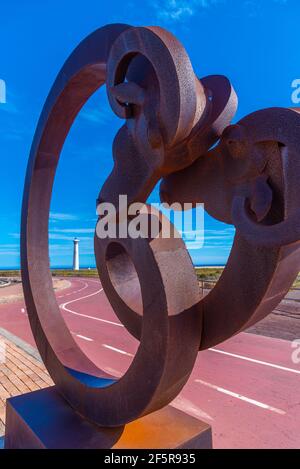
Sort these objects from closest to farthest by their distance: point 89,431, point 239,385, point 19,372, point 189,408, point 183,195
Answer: point 183,195, point 89,431, point 189,408, point 239,385, point 19,372

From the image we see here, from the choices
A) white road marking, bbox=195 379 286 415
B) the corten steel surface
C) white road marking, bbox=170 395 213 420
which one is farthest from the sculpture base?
white road marking, bbox=195 379 286 415

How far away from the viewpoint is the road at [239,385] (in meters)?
4.31

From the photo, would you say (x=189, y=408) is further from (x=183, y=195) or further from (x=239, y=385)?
(x=183, y=195)

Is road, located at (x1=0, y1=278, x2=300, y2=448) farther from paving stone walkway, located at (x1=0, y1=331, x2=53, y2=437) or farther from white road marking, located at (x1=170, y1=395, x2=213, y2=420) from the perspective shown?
paving stone walkway, located at (x1=0, y1=331, x2=53, y2=437)

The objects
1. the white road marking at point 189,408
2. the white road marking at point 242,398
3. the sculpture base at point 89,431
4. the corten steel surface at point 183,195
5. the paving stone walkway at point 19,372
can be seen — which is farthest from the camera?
the paving stone walkway at point 19,372

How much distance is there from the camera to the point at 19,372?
6.66 meters

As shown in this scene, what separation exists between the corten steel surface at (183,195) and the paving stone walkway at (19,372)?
2.94 m

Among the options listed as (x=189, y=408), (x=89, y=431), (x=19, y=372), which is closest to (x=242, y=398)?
(x=189, y=408)

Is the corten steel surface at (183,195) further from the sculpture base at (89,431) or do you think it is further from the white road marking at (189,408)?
the white road marking at (189,408)

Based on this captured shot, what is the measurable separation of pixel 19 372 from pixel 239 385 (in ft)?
14.3

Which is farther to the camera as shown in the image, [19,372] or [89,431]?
[19,372]

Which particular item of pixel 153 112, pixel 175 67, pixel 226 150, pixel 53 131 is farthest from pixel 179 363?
pixel 53 131

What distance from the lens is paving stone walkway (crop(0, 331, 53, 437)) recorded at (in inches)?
225

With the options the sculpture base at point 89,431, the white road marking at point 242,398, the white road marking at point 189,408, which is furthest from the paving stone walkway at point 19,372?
the white road marking at point 242,398
